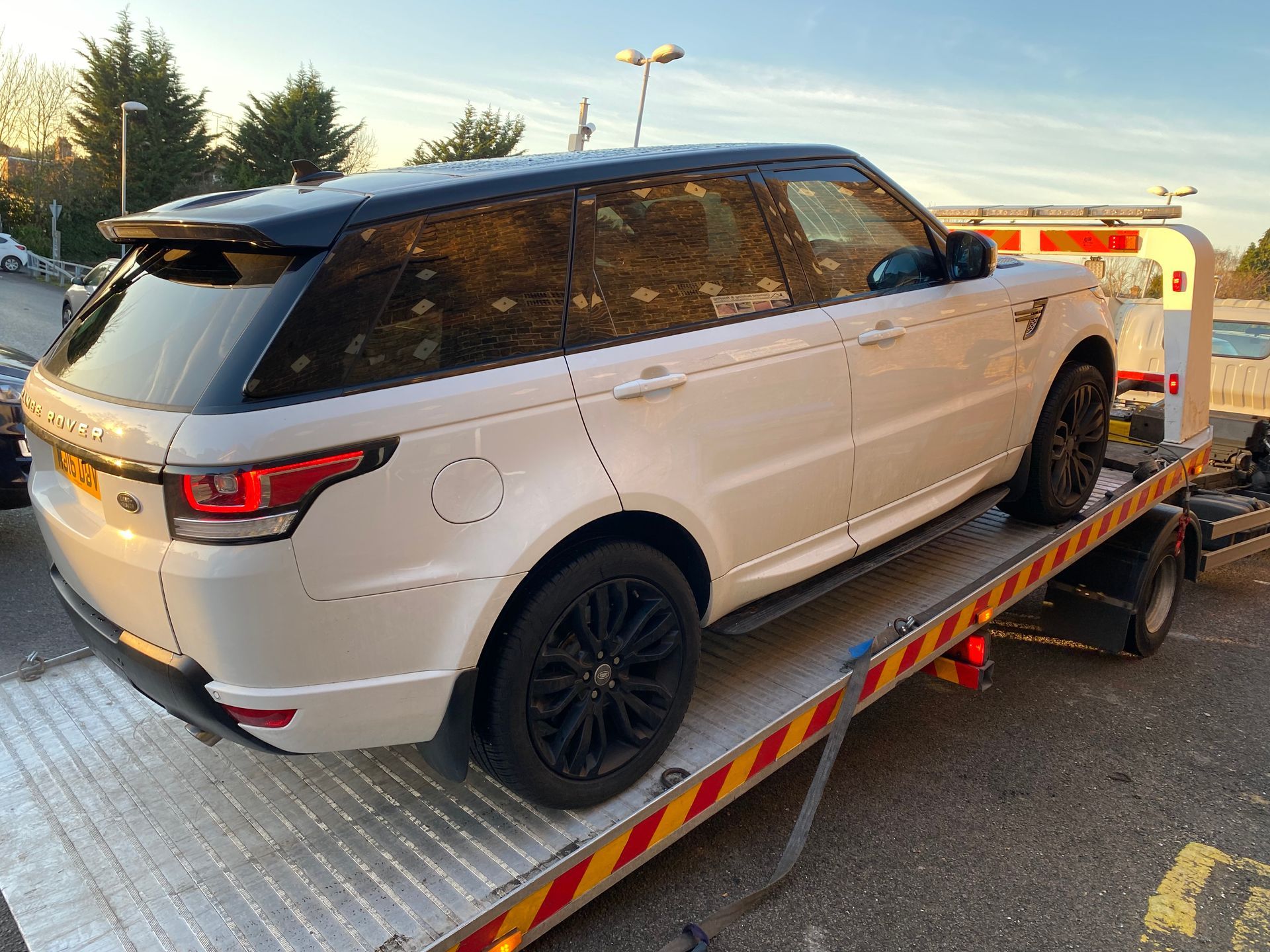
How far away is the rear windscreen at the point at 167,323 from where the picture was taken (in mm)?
2156

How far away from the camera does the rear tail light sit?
6.58ft

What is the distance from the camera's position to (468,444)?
2232mm

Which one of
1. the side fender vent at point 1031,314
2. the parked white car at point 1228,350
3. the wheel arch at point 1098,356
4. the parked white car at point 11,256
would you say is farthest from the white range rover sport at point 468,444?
the parked white car at point 11,256

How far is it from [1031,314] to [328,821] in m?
3.33

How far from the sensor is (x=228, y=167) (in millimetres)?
39125

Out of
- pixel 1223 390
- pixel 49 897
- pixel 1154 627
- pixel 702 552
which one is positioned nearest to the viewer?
pixel 49 897

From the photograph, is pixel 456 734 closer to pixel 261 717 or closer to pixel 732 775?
pixel 261 717

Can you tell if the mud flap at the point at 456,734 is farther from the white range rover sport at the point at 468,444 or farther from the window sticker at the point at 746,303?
the window sticker at the point at 746,303

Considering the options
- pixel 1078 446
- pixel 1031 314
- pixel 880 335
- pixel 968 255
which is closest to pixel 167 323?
pixel 880 335

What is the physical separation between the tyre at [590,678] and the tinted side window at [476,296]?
0.60 m

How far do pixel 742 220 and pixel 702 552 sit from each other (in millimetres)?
1087

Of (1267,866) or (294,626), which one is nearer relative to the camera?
(294,626)

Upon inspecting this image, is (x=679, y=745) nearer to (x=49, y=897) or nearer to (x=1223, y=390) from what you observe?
(x=49, y=897)

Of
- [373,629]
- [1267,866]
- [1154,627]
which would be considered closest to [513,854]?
[373,629]
